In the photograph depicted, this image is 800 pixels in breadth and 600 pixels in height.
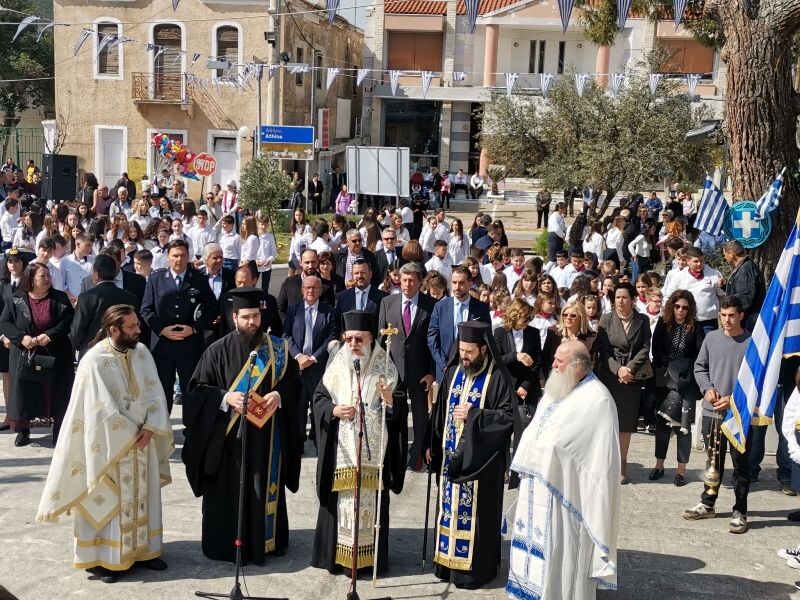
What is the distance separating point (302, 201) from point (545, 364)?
2206cm

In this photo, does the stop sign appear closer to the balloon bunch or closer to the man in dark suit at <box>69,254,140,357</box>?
the balloon bunch

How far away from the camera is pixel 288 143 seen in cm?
2733

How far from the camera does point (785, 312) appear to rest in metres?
7.62

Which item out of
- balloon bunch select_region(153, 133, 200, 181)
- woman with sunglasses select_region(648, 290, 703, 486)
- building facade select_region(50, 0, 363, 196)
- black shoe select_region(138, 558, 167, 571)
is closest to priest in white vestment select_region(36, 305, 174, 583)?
black shoe select_region(138, 558, 167, 571)

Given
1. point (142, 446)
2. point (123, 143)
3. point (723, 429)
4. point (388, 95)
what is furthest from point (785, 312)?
point (388, 95)

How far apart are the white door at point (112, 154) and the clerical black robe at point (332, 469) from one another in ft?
96.1

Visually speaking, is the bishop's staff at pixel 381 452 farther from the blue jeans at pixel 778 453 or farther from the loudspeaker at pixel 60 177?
the loudspeaker at pixel 60 177

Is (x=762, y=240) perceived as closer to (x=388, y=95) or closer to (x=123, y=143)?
(x=123, y=143)

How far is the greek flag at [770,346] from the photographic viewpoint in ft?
25.0

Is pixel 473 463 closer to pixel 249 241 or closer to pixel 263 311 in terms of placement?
pixel 263 311

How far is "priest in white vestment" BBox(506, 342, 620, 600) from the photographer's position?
19.4 feet

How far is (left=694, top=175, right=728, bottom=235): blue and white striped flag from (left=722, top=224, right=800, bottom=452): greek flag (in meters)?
5.31

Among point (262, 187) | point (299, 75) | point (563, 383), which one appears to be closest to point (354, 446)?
point (563, 383)

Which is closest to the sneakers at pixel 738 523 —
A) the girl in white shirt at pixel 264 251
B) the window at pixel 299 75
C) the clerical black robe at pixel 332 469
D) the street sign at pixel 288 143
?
the clerical black robe at pixel 332 469
